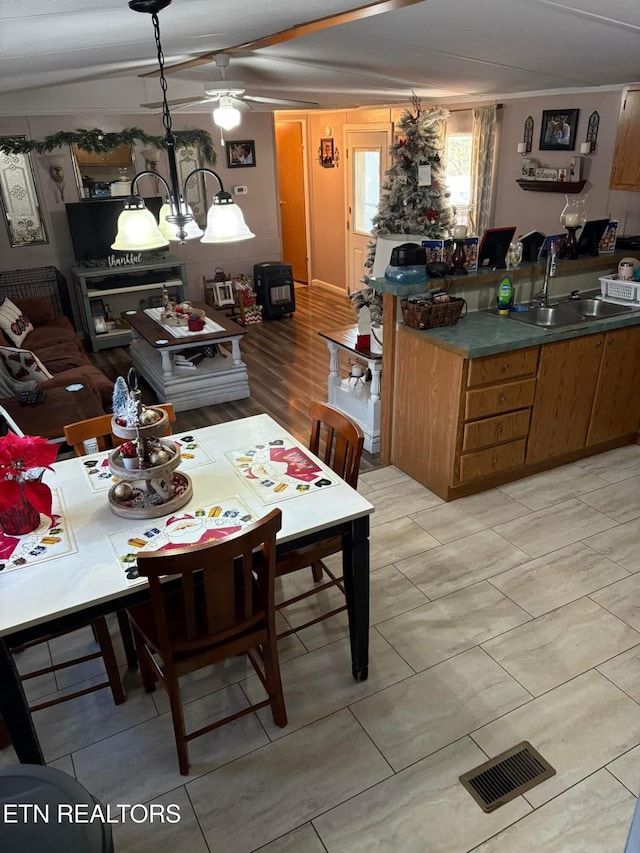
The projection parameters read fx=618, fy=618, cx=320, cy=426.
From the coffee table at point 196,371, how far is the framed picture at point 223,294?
2003 mm

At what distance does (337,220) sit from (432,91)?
3.13m

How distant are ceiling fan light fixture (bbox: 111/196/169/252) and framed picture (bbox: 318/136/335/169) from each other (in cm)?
661

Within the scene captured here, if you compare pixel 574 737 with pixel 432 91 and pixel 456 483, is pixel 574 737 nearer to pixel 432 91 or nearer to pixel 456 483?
pixel 456 483

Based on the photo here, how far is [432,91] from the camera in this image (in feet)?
17.8

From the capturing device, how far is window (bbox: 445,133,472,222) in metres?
6.42

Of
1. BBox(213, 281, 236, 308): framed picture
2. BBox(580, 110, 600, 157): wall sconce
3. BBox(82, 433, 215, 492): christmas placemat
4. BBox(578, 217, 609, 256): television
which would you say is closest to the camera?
BBox(82, 433, 215, 492): christmas placemat

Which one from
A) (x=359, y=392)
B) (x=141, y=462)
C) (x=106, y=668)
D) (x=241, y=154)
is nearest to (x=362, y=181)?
(x=241, y=154)

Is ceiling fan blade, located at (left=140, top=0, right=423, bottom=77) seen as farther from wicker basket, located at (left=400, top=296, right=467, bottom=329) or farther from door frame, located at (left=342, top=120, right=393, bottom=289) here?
door frame, located at (left=342, top=120, right=393, bottom=289)

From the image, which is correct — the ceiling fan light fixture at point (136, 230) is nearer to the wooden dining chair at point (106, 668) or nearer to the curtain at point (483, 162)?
the wooden dining chair at point (106, 668)

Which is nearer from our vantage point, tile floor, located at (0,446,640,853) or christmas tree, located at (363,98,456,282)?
tile floor, located at (0,446,640,853)

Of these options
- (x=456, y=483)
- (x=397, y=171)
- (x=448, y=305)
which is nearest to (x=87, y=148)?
(x=397, y=171)

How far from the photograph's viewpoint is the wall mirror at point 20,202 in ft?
21.0

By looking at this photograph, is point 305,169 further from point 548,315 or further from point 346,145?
point 548,315

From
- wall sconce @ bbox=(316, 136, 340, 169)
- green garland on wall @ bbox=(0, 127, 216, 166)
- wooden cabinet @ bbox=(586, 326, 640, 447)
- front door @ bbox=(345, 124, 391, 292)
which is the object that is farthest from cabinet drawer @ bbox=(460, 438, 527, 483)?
wall sconce @ bbox=(316, 136, 340, 169)
